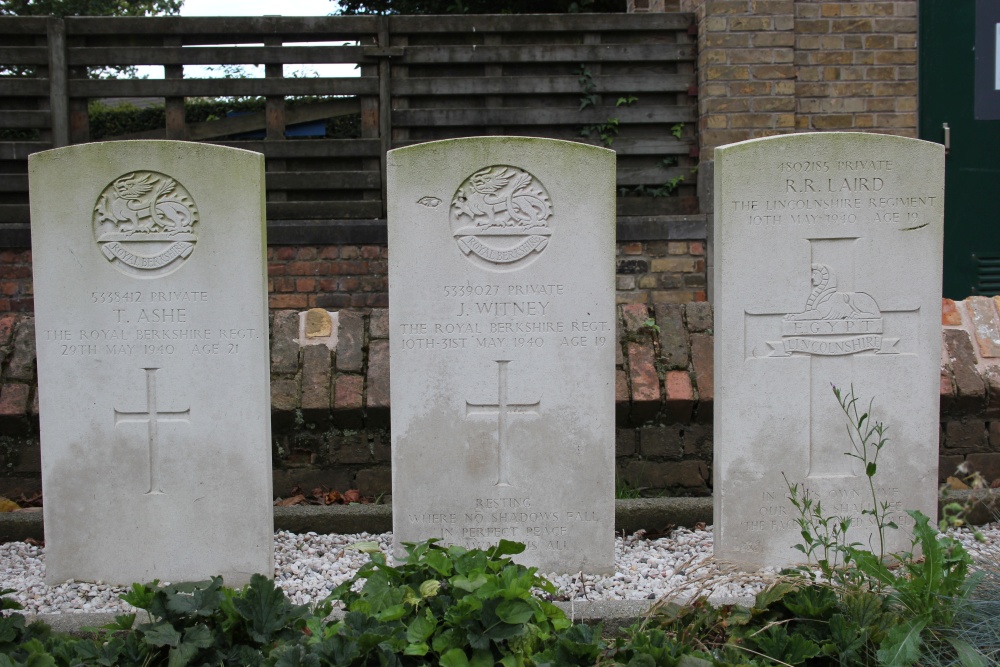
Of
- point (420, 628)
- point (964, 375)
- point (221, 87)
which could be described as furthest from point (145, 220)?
point (964, 375)

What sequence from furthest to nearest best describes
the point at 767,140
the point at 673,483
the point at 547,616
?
the point at 673,483 → the point at 767,140 → the point at 547,616

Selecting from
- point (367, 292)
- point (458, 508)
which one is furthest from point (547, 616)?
point (367, 292)

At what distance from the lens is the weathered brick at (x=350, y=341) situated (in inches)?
196

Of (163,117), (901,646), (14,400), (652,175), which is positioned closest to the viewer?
(901,646)

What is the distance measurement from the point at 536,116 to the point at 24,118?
3.59 meters

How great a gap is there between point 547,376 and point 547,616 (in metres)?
1.17

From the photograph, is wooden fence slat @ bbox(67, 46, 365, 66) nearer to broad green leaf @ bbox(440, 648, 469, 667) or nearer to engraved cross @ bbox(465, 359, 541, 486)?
engraved cross @ bbox(465, 359, 541, 486)

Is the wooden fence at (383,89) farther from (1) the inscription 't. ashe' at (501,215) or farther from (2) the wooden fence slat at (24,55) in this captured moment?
(1) the inscription 't. ashe' at (501,215)

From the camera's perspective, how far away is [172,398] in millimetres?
3977

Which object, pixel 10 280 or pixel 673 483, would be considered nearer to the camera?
pixel 673 483

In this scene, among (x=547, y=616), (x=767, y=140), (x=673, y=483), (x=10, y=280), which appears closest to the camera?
(x=547, y=616)

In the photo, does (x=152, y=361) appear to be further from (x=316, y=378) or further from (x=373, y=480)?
(x=373, y=480)

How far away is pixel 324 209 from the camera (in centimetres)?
711

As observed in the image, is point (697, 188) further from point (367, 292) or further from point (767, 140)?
point (767, 140)
